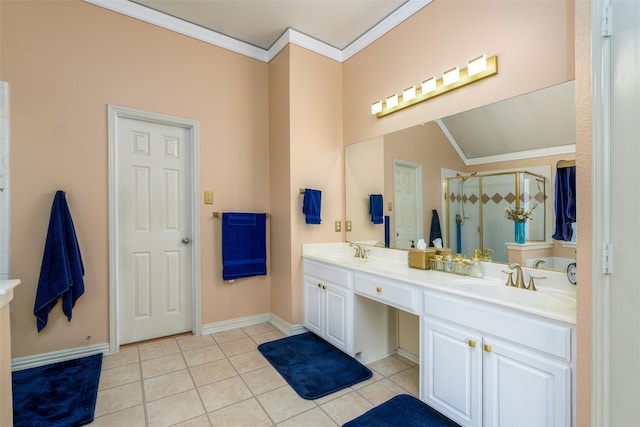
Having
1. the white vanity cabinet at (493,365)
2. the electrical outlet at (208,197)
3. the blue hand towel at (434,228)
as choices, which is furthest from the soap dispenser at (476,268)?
the electrical outlet at (208,197)

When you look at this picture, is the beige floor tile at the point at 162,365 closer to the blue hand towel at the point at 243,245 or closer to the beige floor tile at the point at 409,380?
the blue hand towel at the point at 243,245

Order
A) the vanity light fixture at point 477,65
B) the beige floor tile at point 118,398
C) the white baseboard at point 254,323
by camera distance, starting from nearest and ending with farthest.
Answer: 1. the beige floor tile at point 118,398
2. the vanity light fixture at point 477,65
3. the white baseboard at point 254,323

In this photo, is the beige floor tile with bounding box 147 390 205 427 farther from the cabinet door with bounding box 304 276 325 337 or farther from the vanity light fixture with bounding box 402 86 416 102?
the vanity light fixture with bounding box 402 86 416 102

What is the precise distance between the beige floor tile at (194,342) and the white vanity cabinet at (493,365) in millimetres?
1873

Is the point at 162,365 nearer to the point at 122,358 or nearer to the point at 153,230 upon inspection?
the point at 122,358

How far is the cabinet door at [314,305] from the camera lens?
2641mm

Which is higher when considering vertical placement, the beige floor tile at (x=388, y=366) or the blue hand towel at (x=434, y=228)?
the blue hand towel at (x=434, y=228)

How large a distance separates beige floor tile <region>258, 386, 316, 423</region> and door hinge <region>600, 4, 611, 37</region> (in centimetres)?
224

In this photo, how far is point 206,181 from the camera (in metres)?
2.87

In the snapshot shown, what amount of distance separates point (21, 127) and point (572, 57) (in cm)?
355

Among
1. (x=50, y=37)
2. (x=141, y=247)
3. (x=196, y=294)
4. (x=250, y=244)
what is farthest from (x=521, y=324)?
(x=50, y=37)

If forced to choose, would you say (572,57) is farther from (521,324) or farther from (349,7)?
(349,7)

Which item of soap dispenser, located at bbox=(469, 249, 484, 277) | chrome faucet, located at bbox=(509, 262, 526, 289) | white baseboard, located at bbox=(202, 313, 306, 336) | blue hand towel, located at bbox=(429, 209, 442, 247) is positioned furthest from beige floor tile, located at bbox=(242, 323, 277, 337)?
chrome faucet, located at bbox=(509, 262, 526, 289)

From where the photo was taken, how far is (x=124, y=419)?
169cm
